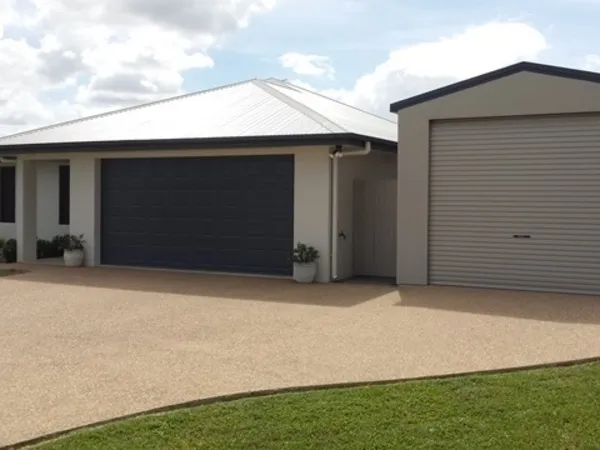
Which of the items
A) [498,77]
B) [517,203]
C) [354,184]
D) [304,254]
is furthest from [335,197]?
[498,77]

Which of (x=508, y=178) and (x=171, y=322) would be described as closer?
(x=171, y=322)

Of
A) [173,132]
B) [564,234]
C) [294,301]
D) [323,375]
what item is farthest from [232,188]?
[323,375]

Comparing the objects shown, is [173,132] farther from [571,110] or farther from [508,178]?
[571,110]

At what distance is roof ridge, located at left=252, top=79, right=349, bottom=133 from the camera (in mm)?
14117

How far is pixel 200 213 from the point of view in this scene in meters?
15.8

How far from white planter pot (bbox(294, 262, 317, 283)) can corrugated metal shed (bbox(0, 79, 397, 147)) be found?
253 cm

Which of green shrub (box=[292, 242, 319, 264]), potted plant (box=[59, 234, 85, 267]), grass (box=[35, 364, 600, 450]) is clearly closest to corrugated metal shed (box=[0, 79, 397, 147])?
green shrub (box=[292, 242, 319, 264])

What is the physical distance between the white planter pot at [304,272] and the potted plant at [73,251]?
227 inches

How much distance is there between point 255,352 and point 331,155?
6.83 m

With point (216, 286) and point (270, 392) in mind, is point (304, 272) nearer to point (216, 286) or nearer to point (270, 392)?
point (216, 286)

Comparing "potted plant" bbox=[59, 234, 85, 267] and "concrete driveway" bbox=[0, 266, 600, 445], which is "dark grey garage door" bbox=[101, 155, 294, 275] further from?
"concrete driveway" bbox=[0, 266, 600, 445]

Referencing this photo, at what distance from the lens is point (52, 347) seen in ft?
27.6

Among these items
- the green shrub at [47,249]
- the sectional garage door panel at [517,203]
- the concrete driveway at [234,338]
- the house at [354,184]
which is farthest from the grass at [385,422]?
the green shrub at [47,249]

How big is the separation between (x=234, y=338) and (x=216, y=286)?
4.76 m
